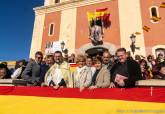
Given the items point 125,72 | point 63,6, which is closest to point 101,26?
point 63,6

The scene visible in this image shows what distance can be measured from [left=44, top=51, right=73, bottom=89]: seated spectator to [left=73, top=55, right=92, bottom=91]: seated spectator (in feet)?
0.50

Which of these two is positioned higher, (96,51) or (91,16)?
(91,16)

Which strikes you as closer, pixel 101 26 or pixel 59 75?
pixel 59 75

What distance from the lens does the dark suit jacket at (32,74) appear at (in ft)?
16.8

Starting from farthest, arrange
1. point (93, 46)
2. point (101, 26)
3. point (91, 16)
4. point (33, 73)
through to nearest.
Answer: point (91, 16), point (101, 26), point (93, 46), point (33, 73)

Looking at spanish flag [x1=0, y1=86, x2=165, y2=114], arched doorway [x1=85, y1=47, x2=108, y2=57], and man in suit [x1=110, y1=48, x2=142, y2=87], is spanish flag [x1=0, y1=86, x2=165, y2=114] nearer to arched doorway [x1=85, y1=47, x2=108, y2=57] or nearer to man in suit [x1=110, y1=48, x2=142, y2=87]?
man in suit [x1=110, y1=48, x2=142, y2=87]

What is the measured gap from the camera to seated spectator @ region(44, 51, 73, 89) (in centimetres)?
485

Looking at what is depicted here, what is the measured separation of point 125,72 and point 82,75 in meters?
1.12

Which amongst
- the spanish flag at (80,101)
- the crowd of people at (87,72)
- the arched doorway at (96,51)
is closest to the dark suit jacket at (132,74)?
the crowd of people at (87,72)

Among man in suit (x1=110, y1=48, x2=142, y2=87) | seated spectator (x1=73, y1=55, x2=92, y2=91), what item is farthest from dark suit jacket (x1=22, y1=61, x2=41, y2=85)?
man in suit (x1=110, y1=48, x2=142, y2=87)

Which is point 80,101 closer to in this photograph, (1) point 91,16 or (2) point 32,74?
(2) point 32,74

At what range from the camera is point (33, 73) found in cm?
529

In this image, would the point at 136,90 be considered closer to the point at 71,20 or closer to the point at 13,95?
the point at 13,95

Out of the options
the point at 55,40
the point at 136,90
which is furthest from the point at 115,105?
the point at 55,40
